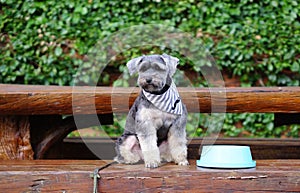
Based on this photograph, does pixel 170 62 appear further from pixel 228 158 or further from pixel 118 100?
pixel 118 100

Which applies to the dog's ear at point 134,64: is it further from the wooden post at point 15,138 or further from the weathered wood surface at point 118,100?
the wooden post at point 15,138

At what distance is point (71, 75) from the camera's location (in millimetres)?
4883

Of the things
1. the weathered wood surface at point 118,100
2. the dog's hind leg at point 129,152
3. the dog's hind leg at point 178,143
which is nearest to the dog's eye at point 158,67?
the dog's hind leg at point 178,143

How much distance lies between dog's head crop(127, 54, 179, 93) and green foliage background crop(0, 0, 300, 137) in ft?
9.97

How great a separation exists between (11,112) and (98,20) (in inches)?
109

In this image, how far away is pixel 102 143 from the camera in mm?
2914

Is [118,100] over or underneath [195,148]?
over

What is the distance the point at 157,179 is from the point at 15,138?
3.24 ft

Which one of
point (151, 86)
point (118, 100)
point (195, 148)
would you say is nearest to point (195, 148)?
point (195, 148)

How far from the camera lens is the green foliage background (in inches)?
187

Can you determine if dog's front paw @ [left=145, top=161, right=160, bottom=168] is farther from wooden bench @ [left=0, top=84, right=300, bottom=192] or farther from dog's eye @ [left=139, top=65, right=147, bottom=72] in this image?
dog's eye @ [left=139, top=65, right=147, bottom=72]

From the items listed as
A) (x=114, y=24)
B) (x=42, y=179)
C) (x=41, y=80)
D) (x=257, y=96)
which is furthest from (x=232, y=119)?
(x=42, y=179)

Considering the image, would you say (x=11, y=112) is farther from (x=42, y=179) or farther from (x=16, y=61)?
(x=16, y=61)

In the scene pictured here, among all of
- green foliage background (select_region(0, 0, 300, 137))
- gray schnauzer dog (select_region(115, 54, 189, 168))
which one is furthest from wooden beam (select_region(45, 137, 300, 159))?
green foliage background (select_region(0, 0, 300, 137))
